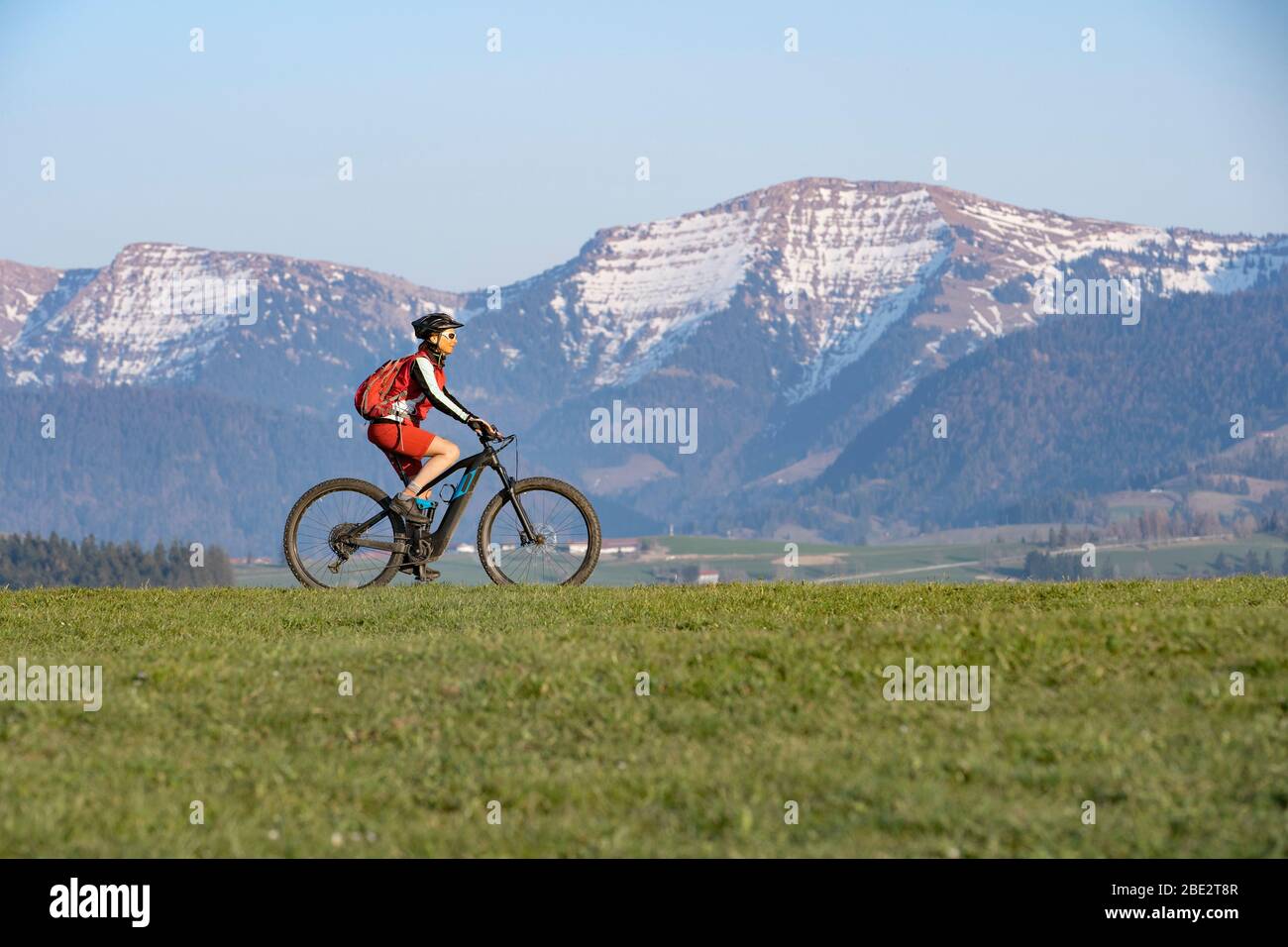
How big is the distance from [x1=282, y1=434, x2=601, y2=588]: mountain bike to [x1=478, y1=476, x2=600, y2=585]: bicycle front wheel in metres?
0.01

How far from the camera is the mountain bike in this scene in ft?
66.8

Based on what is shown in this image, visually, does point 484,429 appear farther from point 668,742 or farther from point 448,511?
point 668,742

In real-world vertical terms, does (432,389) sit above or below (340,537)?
above

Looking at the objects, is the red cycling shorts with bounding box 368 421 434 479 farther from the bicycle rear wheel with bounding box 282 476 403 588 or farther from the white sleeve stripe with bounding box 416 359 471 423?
the bicycle rear wheel with bounding box 282 476 403 588

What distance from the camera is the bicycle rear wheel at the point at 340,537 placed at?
20.4 m

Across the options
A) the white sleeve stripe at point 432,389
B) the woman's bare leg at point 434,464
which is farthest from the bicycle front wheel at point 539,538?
the white sleeve stripe at point 432,389

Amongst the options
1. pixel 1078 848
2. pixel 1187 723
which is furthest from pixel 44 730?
pixel 1187 723

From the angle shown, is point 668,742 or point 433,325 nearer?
point 668,742

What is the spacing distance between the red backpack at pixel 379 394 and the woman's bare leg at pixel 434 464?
70cm

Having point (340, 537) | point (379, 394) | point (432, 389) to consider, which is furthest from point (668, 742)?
point (340, 537)

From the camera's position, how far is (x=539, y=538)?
20.7m

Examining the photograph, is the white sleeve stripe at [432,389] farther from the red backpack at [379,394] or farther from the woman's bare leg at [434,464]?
the woman's bare leg at [434,464]

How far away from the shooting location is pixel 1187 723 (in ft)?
37.2

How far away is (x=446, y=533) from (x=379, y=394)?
6.07 ft
